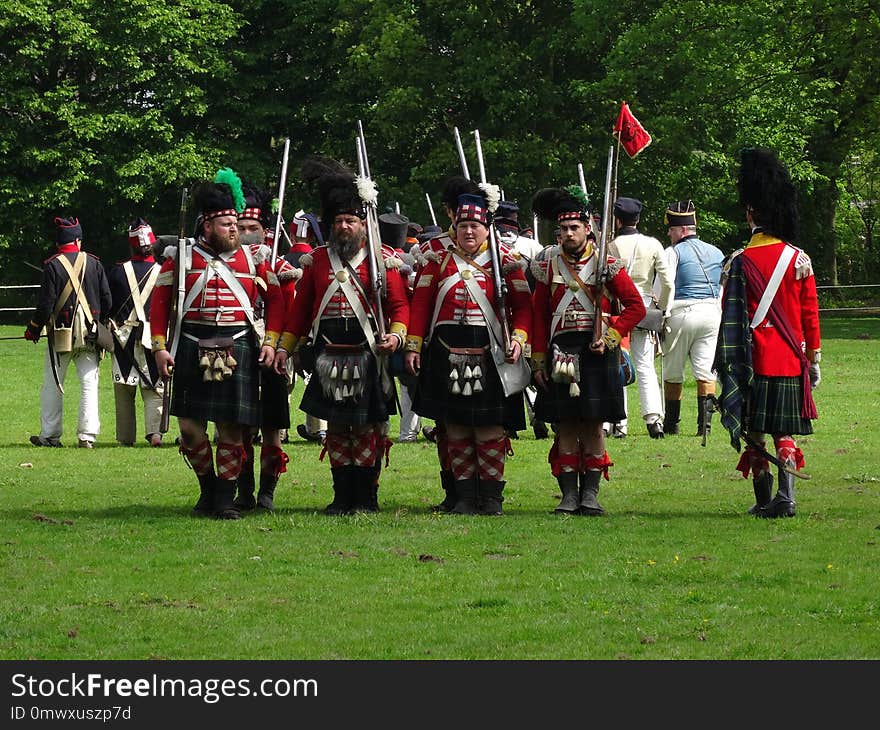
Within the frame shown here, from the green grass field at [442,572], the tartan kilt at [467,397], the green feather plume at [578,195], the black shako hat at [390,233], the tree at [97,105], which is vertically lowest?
the green grass field at [442,572]

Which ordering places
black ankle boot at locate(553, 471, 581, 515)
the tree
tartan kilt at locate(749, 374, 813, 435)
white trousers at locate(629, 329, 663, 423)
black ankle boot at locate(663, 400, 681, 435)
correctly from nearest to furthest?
tartan kilt at locate(749, 374, 813, 435) → black ankle boot at locate(553, 471, 581, 515) → white trousers at locate(629, 329, 663, 423) → black ankle boot at locate(663, 400, 681, 435) → the tree

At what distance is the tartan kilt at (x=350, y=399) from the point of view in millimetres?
10523

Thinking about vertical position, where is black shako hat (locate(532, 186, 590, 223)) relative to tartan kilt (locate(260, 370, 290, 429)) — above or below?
above

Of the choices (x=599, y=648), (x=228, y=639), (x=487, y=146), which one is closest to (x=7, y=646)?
(x=228, y=639)

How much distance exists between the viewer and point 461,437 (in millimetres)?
10789

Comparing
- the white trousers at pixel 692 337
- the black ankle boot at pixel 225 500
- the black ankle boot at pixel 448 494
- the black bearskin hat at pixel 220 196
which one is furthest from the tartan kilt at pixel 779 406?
the white trousers at pixel 692 337

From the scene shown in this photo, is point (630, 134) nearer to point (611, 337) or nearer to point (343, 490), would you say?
point (611, 337)

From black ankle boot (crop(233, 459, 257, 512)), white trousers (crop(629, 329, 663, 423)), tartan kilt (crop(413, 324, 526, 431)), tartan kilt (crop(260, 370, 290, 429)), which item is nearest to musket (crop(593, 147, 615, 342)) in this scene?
tartan kilt (crop(413, 324, 526, 431))

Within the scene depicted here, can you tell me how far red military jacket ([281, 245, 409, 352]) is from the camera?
34.6 feet

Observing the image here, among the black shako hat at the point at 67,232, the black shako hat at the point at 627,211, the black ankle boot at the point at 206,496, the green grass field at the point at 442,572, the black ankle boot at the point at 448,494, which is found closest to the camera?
the green grass field at the point at 442,572

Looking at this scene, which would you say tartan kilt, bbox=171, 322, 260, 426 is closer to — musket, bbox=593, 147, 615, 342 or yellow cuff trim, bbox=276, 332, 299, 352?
yellow cuff trim, bbox=276, 332, 299, 352

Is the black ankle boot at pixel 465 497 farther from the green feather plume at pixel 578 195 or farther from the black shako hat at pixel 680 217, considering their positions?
the black shako hat at pixel 680 217

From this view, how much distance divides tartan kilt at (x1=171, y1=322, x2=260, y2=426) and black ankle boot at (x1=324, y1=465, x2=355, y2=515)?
0.61 meters

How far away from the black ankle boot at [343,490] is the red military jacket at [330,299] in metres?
0.83
